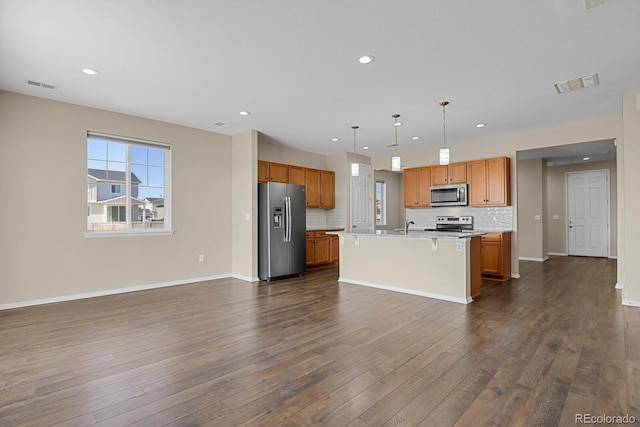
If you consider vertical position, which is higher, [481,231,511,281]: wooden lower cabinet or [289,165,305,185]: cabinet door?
[289,165,305,185]: cabinet door

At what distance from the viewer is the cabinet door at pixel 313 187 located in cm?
729

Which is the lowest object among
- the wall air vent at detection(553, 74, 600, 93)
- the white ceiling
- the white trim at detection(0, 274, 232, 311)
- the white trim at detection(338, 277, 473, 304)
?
the white trim at detection(338, 277, 473, 304)

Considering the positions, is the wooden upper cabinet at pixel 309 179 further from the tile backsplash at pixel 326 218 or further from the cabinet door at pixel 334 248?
the cabinet door at pixel 334 248

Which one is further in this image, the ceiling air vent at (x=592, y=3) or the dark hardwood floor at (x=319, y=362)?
the ceiling air vent at (x=592, y=3)

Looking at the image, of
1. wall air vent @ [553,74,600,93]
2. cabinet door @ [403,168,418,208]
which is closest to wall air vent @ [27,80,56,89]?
wall air vent @ [553,74,600,93]

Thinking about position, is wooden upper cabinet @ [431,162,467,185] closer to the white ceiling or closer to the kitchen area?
the kitchen area

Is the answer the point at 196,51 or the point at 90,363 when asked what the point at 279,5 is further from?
the point at 90,363

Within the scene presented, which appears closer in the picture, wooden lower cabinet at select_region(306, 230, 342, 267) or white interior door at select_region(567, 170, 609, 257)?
wooden lower cabinet at select_region(306, 230, 342, 267)

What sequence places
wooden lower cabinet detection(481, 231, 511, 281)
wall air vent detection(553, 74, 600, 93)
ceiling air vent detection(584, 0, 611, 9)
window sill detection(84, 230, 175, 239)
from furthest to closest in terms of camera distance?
wooden lower cabinet detection(481, 231, 511, 281), window sill detection(84, 230, 175, 239), wall air vent detection(553, 74, 600, 93), ceiling air vent detection(584, 0, 611, 9)

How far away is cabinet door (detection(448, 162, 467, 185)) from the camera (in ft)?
21.2

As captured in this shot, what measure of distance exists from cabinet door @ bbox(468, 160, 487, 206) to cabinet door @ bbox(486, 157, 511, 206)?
74 mm

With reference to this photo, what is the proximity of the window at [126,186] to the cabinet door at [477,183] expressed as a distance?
5.47m

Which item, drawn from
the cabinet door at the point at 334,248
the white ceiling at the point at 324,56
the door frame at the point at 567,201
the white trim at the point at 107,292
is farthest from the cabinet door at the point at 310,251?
the door frame at the point at 567,201

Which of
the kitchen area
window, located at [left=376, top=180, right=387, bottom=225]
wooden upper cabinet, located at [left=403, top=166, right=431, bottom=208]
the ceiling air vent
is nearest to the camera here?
the ceiling air vent
